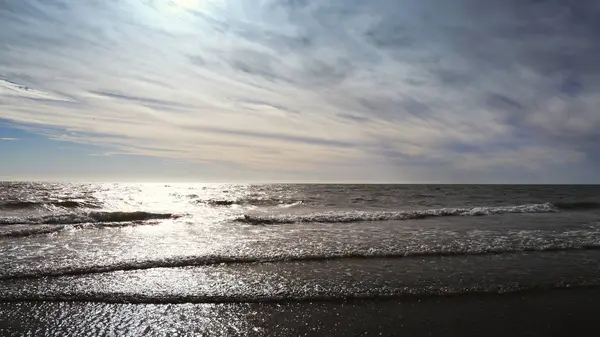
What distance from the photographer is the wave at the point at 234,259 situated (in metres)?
8.51

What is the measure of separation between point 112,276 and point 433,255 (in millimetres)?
9167

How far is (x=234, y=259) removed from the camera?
10055mm

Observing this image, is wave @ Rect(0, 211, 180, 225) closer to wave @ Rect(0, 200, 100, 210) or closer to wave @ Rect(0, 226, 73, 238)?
wave @ Rect(0, 226, 73, 238)

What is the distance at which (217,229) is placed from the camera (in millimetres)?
16750

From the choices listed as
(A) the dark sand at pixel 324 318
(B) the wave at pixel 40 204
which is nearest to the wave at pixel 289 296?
(A) the dark sand at pixel 324 318

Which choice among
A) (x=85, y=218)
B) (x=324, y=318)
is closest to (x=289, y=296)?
(x=324, y=318)

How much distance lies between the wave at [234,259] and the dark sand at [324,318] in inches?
83.2

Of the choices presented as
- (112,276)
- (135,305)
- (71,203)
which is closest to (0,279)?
(112,276)

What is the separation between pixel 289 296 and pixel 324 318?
1.20 metres

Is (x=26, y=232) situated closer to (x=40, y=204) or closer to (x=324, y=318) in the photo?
(x=324, y=318)

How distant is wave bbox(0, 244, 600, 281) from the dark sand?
2112 millimetres

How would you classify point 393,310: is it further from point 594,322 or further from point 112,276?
point 112,276

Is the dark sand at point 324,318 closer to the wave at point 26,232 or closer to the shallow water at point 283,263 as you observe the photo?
the shallow water at point 283,263

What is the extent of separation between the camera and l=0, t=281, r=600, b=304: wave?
679 centimetres
